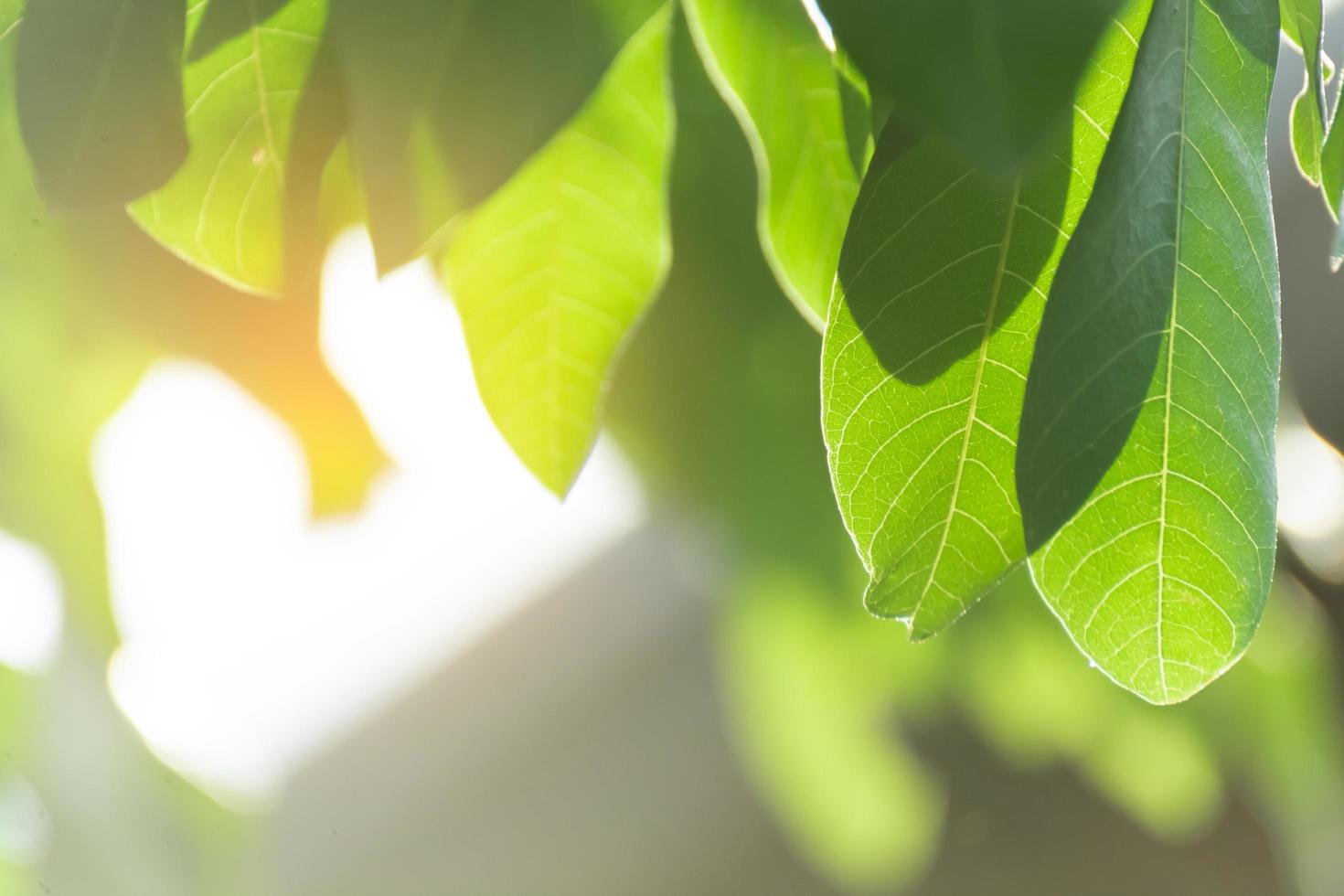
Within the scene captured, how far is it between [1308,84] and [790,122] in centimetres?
13

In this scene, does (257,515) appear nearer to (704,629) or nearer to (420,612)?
(420,612)

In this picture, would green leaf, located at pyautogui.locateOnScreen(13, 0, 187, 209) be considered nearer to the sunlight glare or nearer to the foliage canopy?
the foliage canopy

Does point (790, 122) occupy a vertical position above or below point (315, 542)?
above

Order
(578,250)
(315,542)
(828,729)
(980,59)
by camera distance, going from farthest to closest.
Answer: (828,729) < (315,542) < (578,250) < (980,59)

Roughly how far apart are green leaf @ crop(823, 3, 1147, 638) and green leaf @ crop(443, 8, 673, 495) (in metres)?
0.06

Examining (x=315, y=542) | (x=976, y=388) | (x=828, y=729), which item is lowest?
(x=828, y=729)

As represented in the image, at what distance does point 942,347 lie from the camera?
0.69ft

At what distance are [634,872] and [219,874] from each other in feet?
1.67

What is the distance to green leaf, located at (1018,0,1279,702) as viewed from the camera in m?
0.19

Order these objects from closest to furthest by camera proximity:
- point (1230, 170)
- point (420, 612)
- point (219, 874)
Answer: point (1230, 170)
point (219, 874)
point (420, 612)

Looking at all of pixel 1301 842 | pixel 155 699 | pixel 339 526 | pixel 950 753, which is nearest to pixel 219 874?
pixel 155 699

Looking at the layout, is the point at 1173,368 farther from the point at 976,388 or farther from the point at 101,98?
the point at 101,98

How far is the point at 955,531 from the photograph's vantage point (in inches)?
8.3

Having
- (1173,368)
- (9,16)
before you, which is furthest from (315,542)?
(1173,368)
